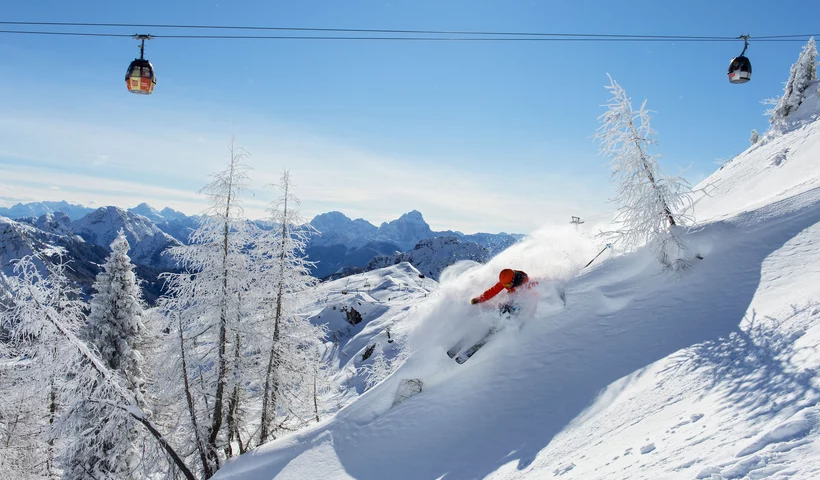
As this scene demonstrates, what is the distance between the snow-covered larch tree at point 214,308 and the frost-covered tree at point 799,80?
1438 inches

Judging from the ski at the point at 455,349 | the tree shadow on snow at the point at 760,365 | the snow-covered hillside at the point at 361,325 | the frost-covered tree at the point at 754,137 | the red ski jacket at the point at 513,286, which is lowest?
the snow-covered hillside at the point at 361,325

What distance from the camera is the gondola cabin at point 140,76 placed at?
10.7 metres

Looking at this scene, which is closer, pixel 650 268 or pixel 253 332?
pixel 650 268

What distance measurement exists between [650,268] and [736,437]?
34.9ft

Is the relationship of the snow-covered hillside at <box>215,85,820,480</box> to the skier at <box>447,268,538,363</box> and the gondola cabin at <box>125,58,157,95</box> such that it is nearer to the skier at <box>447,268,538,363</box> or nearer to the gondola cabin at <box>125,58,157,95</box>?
the skier at <box>447,268,538,363</box>

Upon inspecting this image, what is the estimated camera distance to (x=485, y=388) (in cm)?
1309

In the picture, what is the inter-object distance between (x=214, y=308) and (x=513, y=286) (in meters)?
11.5

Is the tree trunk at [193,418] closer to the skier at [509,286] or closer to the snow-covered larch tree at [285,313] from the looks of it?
the snow-covered larch tree at [285,313]

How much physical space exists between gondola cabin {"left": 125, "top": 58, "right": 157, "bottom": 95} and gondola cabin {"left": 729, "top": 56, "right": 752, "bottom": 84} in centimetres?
1896

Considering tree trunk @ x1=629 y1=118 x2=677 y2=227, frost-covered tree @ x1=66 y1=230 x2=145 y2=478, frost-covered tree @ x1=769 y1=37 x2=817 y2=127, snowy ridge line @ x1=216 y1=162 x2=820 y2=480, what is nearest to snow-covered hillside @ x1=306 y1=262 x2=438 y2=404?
frost-covered tree @ x1=66 y1=230 x2=145 y2=478

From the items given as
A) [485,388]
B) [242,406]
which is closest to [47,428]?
[242,406]

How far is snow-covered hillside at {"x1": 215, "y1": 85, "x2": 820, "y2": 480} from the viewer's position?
18.9 feet

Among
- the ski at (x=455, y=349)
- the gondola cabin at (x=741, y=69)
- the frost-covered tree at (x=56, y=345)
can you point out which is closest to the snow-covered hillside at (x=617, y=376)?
the ski at (x=455, y=349)

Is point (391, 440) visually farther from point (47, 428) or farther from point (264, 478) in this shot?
point (47, 428)
